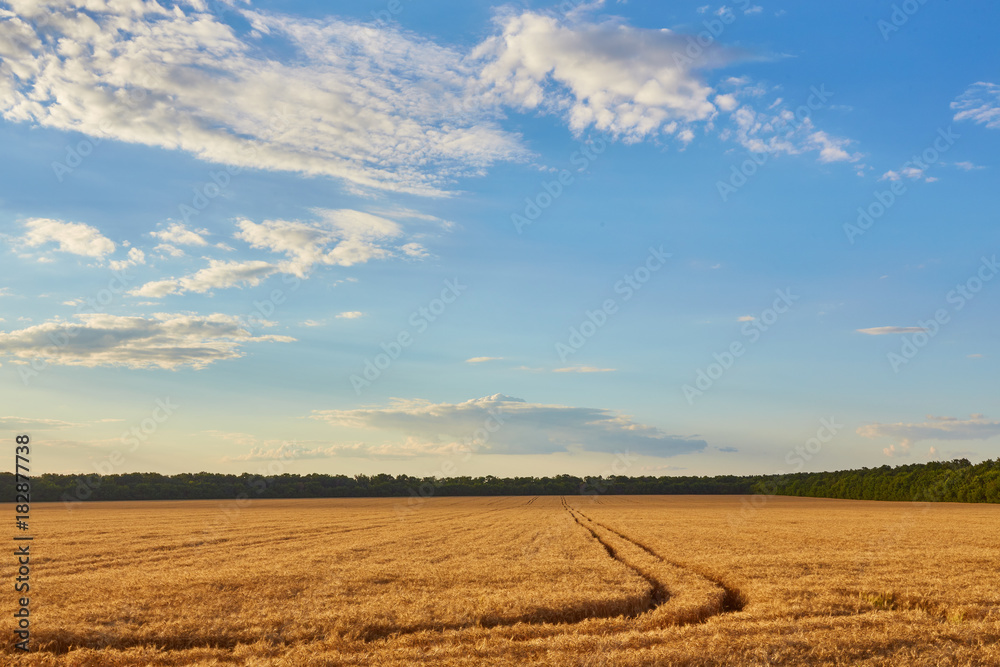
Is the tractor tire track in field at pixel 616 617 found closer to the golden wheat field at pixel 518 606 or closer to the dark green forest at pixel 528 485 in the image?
the golden wheat field at pixel 518 606

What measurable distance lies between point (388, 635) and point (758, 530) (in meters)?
33.0

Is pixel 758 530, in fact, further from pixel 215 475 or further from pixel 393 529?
pixel 215 475

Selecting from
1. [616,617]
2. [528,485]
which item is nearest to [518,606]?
[616,617]

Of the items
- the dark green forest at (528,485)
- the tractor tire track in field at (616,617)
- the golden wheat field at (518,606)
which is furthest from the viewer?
the dark green forest at (528,485)

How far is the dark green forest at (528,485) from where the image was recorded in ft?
410

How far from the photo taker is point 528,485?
19512cm

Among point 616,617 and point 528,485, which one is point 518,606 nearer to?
point 616,617

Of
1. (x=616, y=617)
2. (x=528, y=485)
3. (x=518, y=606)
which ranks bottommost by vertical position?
(x=528, y=485)

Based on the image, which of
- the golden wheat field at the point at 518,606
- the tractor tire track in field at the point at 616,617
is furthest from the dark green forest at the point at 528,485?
the tractor tire track in field at the point at 616,617

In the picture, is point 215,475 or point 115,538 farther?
point 215,475

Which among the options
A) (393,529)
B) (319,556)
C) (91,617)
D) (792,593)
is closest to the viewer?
(91,617)

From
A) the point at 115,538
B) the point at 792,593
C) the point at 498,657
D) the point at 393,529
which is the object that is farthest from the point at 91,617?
the point at 393,529

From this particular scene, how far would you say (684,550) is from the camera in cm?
2753

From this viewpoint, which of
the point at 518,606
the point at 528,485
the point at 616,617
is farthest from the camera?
the point at 528,485
